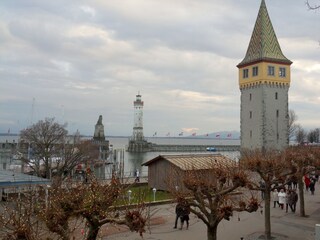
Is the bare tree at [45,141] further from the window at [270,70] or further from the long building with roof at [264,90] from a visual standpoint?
the window at [270,70]

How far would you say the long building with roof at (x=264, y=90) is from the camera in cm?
6072

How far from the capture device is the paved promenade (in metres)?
18.6

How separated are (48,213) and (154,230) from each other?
11.0 meters

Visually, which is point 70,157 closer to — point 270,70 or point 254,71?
point 254,71

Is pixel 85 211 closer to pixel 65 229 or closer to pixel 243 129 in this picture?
pixel 65 229

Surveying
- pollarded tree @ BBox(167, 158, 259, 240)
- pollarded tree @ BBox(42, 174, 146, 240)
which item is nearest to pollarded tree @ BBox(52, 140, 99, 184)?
pollarded tree @ BBox(167, 158, 259, 240)

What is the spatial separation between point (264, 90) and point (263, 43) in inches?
309

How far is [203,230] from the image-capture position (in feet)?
65.2

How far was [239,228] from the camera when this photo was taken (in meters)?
20.5

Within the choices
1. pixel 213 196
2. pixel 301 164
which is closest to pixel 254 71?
pixel 301 164

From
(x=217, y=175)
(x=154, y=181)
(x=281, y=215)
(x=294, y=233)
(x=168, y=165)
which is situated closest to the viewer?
(x=217, y=175)

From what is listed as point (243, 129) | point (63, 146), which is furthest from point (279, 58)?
point (63, 146)

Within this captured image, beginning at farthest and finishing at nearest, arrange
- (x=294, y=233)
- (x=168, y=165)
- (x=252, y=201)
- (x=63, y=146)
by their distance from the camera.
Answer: (x=63, y=146), (x=168, y=165), (x=294, y=233), (x=252, y=201)

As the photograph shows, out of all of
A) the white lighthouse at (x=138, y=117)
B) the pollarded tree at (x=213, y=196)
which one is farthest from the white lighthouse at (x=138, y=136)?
the pollarded tree at (x=213, y=196)
